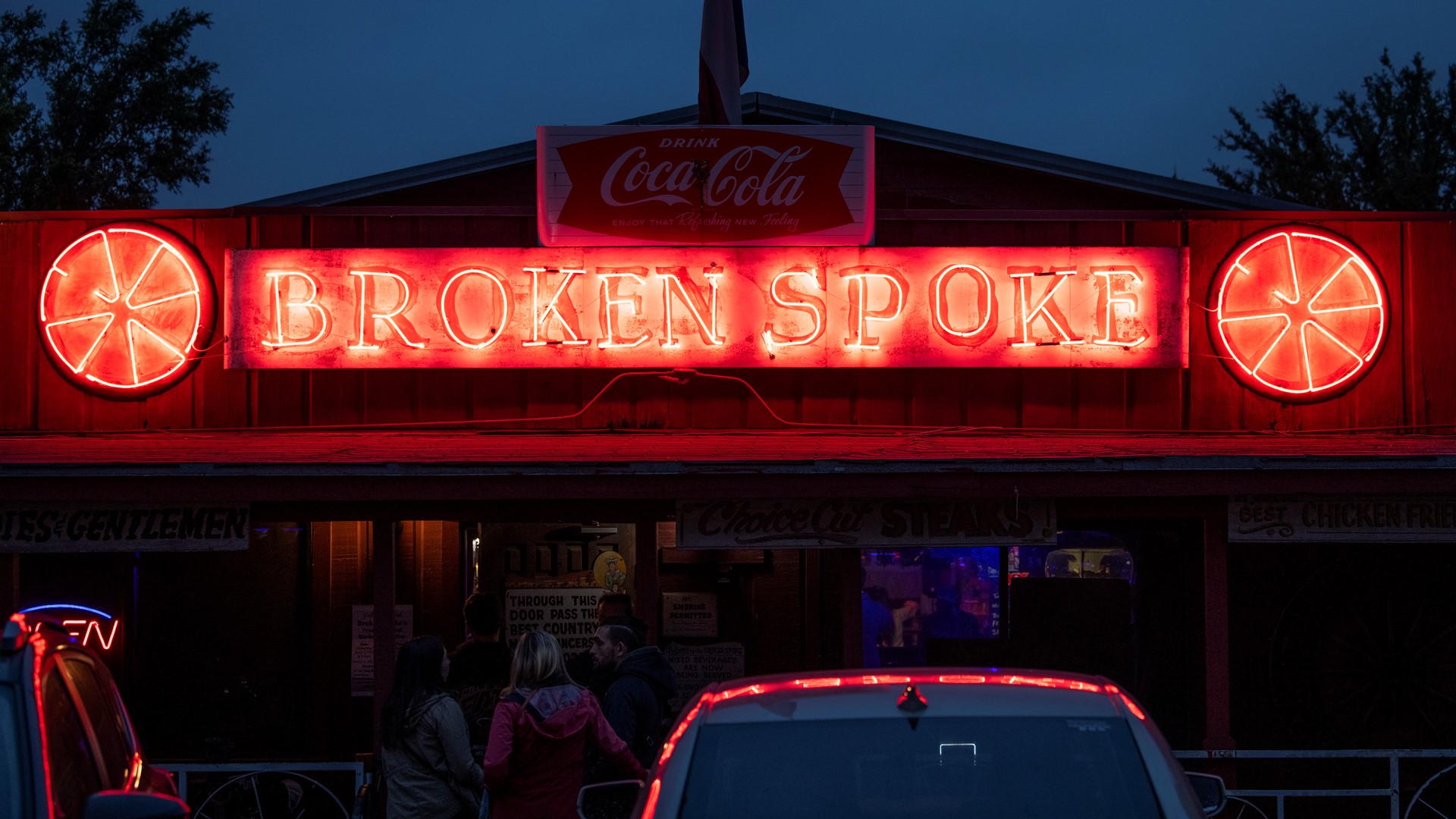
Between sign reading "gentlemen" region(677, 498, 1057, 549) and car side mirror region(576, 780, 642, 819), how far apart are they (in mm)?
4446

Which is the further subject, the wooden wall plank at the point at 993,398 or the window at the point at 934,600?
the window at the point at 934,600

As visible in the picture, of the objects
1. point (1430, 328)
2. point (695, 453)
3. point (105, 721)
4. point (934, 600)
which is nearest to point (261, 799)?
point (695, 453)

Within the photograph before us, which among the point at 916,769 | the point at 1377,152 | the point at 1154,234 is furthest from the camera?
the point at 1377,152

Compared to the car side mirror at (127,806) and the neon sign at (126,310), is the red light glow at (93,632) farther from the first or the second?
the car side mirror at (127,806)

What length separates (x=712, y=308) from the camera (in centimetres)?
1066

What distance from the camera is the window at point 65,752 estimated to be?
4211 mm

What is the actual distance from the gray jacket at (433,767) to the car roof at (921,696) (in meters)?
2.66

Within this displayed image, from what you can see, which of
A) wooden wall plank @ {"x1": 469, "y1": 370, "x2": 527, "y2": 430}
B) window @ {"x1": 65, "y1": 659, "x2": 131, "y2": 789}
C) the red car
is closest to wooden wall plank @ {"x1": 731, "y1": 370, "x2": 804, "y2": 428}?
wooden wall plank @ {"x1": 469, "y1": 370, "x2": 527, "y2": 430}

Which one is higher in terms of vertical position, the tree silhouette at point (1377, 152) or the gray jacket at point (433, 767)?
the tree silhouette at point (1377, 152)

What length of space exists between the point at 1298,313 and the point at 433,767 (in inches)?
300

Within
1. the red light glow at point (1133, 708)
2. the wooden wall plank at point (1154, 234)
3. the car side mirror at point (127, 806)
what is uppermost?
the wooden wall plank at point (1154, 234)

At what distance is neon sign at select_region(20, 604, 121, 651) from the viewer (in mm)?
11516

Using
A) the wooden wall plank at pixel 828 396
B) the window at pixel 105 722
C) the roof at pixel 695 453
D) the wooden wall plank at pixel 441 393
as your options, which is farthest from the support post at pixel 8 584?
the wooden wall plank at pixel 828 396

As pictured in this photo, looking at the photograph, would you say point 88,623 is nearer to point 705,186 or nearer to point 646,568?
point 646,568
